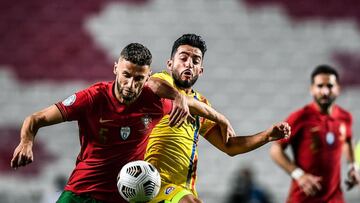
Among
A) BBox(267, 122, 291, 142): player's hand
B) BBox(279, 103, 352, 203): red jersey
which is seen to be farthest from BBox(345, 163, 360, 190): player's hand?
BBox(267, 122, 291, 142): player's hand

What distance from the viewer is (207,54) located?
11.7 metres

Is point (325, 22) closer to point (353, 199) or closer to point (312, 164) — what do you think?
point (353, 199)

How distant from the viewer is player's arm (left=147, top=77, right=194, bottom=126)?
480 centimetres

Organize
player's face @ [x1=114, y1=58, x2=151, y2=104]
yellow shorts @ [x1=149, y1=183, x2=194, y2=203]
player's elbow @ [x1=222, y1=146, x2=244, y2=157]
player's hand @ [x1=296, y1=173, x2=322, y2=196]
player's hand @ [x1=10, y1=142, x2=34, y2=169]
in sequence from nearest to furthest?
player's hand @ [x1=10, y1=142, x2=34, y2=169] → player's face @ [x1=114, y1=58, x2=151, y2=104] → yellow shorts @ [x1=149, y1=183, x2=194, y2=203] → player's elbow @ [x1=222, y1=146, x2=244, y2=157] → player's hand @ [x1=296, y1=173, x2=322, y2=196]

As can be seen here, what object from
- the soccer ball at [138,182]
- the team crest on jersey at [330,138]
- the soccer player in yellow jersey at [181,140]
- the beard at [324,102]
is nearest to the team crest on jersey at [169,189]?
the soccer player in yellow jersey at [181,140]

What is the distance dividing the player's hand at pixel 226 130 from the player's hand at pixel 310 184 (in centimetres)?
134

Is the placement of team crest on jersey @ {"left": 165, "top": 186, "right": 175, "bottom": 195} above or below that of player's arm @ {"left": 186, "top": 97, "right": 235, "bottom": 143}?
below

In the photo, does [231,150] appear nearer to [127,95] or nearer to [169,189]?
[169,189]

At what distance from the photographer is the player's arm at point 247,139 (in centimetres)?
516

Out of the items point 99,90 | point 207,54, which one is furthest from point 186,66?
point 207,54

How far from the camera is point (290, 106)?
11.5 metres

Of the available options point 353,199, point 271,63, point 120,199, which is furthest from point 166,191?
point 271,63

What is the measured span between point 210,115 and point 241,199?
4303mm

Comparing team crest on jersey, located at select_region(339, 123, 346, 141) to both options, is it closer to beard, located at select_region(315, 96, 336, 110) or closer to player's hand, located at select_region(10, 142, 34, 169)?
beard, located at select_region(315, 96, 336, 110)
